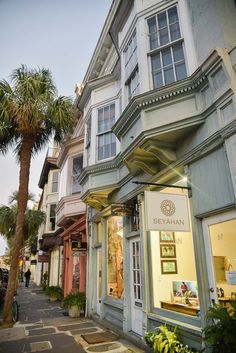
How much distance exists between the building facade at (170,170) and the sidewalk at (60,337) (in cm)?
60

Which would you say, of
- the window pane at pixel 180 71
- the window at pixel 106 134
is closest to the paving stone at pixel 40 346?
the window at pixel 106 134

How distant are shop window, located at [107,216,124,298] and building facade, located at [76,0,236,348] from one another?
3 cm

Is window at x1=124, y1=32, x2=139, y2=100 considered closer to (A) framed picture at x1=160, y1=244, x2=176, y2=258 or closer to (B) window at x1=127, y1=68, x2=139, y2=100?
(B) window at x1=127, y1=68, x2=139, y2=100

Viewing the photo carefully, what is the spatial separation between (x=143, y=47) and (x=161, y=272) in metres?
5.71

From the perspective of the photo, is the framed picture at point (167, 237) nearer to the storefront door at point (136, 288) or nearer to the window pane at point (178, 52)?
the storefront door at point (136, 288)

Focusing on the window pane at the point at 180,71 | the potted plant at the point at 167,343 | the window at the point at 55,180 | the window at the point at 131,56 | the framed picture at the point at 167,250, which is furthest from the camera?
the window at the point at 55,180

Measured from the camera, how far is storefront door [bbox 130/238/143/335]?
6818 millimetres

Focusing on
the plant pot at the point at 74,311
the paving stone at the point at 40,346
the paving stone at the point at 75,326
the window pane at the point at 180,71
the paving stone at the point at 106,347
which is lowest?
the paving stone at the point at 75,326

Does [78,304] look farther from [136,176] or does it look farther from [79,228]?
[136,176]

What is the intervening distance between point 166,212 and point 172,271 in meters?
2.53

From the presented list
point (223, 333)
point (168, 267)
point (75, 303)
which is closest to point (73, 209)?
point (75, 303)

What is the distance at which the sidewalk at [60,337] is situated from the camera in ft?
20.7

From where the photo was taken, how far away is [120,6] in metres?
8.05

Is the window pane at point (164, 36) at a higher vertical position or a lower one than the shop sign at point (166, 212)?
higher
